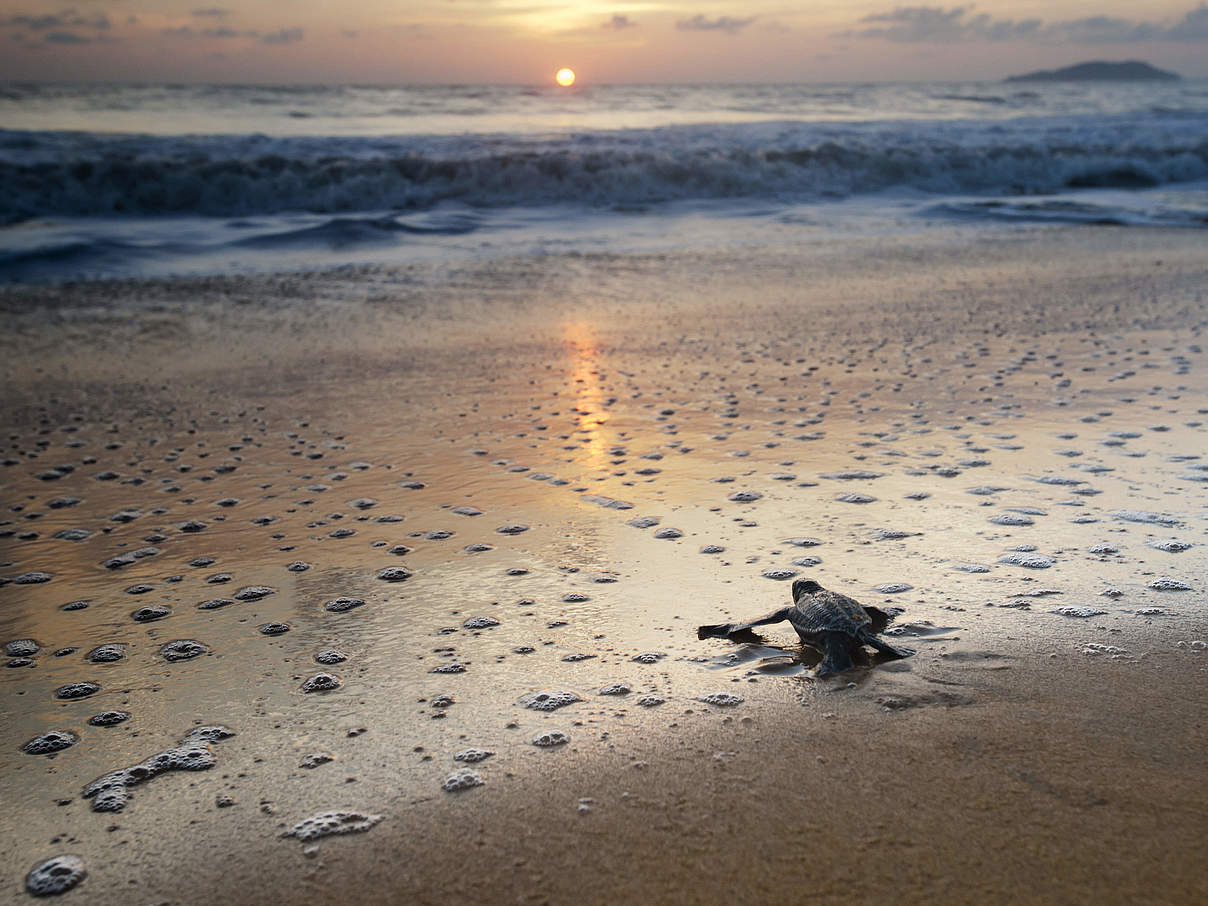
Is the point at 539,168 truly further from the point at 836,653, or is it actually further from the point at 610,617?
the point at 836,653

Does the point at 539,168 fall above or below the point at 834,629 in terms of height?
above

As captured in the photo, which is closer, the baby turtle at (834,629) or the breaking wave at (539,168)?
the baby turtle at (834,629)

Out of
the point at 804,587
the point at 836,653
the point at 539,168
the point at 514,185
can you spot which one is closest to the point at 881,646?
the point at 836,653

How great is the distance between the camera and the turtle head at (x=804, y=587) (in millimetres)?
2867

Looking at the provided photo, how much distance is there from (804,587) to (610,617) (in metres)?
0.61

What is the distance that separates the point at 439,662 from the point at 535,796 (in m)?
0.68

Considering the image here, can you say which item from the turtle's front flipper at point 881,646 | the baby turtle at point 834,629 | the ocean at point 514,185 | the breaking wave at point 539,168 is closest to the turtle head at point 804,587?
the baby turtle at point 834,629

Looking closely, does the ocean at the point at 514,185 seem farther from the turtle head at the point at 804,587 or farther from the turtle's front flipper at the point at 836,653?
the turtle's front flipper at the point at 836,653

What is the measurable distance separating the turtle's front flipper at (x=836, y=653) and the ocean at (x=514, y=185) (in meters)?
9.18

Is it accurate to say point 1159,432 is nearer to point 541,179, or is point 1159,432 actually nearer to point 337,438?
point 337,438

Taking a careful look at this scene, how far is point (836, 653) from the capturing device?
2.63 metres

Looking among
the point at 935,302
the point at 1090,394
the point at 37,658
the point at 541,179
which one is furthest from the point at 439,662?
the point at 541,179

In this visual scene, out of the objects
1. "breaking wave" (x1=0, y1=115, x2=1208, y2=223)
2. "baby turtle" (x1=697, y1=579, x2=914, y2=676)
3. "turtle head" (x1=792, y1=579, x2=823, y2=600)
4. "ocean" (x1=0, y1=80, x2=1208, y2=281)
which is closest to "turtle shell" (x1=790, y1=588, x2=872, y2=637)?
"baby turtle" (x1=697, y1=579, x2=914, y2=676)

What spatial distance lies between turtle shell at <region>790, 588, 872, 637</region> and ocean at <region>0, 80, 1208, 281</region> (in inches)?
357
